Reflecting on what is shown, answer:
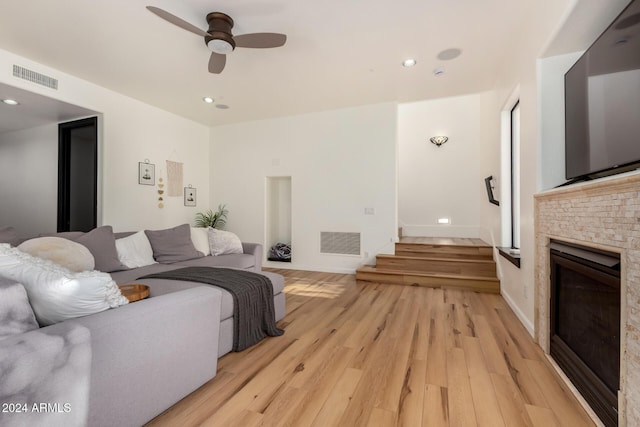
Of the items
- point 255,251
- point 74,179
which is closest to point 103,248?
point 255,251

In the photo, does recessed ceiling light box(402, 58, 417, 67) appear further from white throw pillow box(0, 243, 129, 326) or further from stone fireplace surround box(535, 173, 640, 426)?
white throw pillow box(0, 243, 129, 326)

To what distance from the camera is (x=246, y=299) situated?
2.34 metres

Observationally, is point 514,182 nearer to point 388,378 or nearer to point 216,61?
point 388,378

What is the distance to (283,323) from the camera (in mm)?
2799

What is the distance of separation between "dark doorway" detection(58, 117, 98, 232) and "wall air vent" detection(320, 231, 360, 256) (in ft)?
12.3

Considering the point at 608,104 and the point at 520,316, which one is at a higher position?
the point at 608,104

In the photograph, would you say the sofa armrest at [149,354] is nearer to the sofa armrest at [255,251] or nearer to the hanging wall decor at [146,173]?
the sofa armrest at [255,251]

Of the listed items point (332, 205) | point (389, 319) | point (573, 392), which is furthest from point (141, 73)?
point (573, 392)

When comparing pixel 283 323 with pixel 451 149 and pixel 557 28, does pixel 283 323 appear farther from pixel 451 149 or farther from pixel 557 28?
pixel 451 149

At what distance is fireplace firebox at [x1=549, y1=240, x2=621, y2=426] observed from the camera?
1418 mm

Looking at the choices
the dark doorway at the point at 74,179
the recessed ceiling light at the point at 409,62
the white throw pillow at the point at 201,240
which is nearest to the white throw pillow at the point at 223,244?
the white throw pillow at the point at 201,240

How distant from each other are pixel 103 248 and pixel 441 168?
5.96 meters

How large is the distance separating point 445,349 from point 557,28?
95.8 inches

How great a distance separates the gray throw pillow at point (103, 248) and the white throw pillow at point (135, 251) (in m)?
0.09
